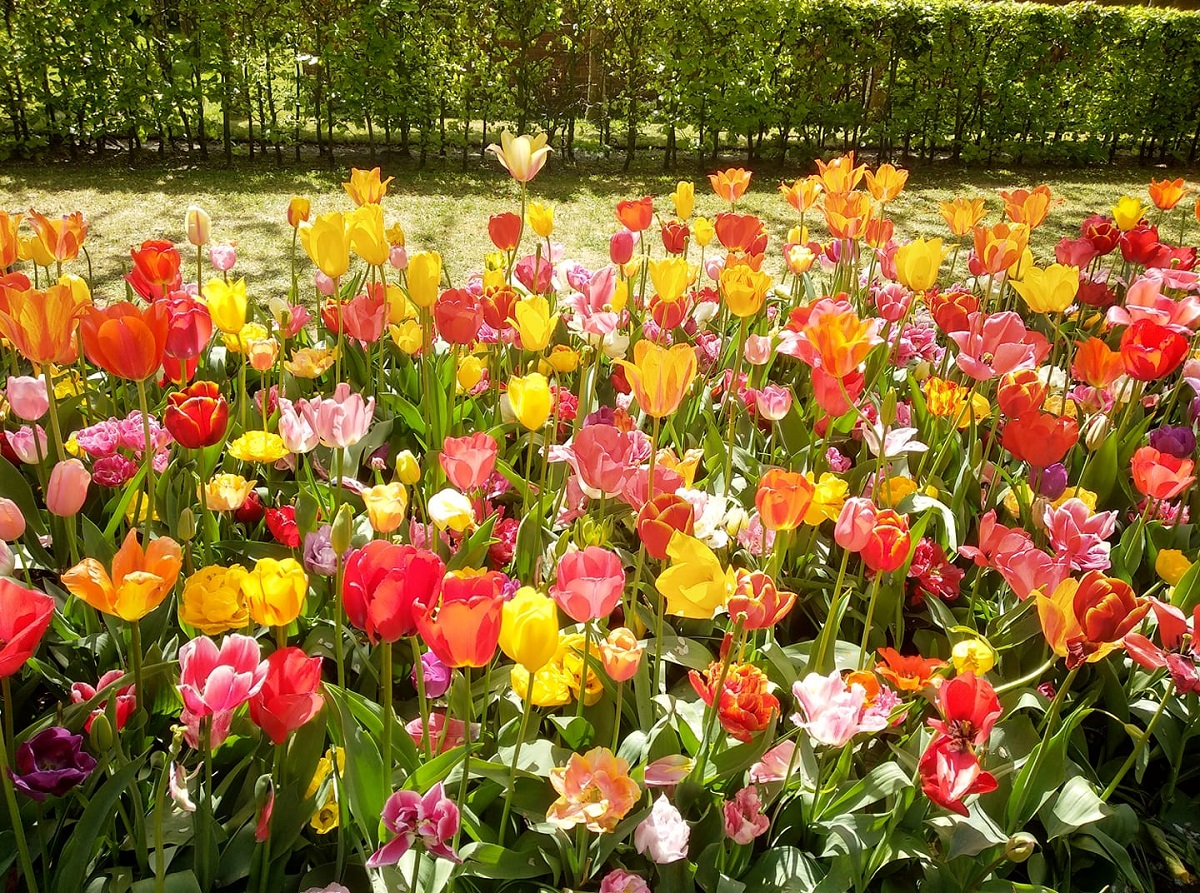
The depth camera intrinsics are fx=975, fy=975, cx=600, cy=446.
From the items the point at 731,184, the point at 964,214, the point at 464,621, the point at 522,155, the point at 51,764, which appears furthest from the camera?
the point at 731,184

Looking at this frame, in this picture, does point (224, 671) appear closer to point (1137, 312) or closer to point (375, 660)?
point (375, 660)

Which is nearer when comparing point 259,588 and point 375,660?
point 259,588

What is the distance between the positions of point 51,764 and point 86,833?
14 centimetres

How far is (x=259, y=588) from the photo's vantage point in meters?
1.20

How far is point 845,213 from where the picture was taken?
2654mm

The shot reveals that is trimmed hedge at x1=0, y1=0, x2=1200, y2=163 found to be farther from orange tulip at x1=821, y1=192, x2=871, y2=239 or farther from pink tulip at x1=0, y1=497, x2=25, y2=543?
pink tulip at x1=0, y1=497, x2=25, y2=543

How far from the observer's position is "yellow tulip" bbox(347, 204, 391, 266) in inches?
84.1

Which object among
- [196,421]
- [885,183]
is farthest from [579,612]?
[885,183]

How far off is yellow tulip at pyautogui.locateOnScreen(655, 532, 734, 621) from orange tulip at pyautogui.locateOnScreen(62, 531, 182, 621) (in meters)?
0.60

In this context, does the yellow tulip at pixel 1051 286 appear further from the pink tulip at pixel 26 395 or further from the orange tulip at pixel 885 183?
the pink tulip at pixel 26 395

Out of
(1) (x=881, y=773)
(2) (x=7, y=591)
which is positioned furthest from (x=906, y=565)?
(2) (x=7, y=591)

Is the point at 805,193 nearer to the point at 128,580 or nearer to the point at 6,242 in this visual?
the point at 6,242

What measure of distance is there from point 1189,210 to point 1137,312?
20.8ft

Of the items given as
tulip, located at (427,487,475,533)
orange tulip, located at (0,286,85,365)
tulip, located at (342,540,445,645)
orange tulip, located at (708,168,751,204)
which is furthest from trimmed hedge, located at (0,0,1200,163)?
tulip, located at (342,540,445,645)
